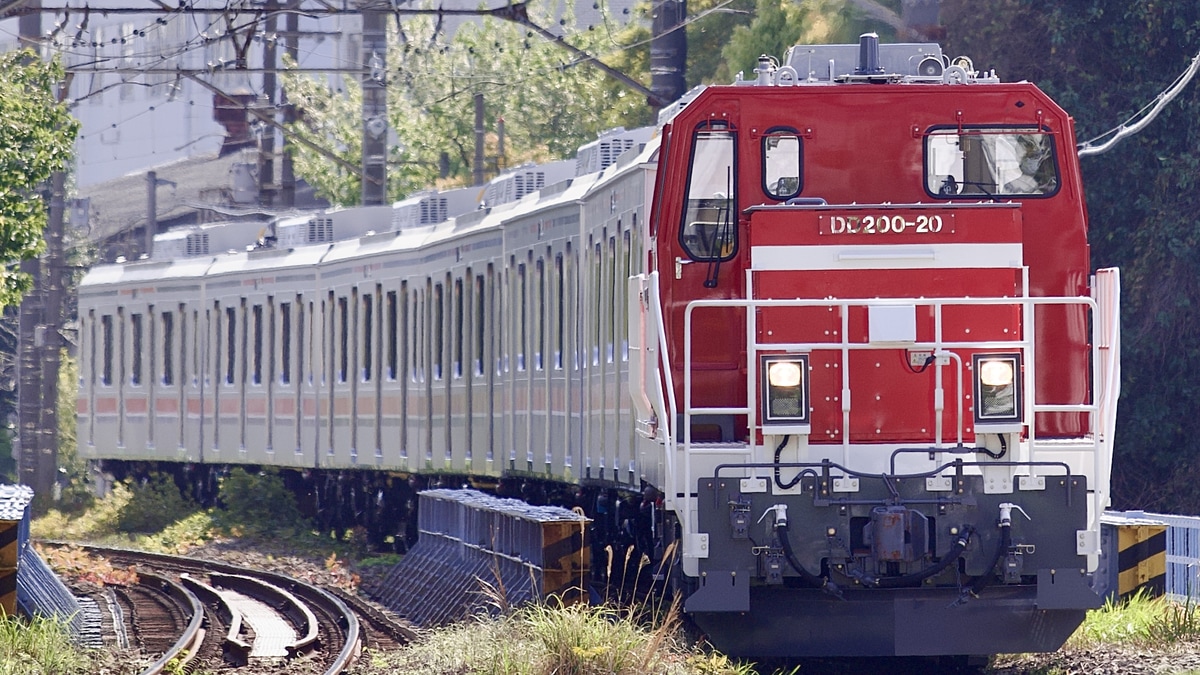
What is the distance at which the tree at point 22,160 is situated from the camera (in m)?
18.2

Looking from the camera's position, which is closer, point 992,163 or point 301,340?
point 992,163

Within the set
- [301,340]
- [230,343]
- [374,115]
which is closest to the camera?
[301,340]

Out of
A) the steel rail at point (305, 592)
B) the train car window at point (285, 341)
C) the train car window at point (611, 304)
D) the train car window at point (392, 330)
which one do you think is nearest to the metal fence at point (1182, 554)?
the train car window at point (611, 304)

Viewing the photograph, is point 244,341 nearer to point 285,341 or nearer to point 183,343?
point 285,341

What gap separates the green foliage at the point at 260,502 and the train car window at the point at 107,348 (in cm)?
526

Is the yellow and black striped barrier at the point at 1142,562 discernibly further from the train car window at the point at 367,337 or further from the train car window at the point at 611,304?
the train car window at the point at 367,337

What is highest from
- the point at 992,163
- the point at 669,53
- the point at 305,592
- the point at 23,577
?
the point at 669,53

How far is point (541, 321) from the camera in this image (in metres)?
18.2

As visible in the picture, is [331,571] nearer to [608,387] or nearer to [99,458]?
[608,387]

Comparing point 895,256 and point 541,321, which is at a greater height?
point 895,256

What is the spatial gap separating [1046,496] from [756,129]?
2.68 metres

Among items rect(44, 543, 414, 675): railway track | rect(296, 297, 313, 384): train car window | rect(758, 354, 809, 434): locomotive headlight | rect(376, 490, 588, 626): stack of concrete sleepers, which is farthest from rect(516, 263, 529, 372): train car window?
rect(296, 297, 313, 384): train car window

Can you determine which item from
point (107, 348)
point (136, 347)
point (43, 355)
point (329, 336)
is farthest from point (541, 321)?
point (107, 348)

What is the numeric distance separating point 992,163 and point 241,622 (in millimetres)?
7436
